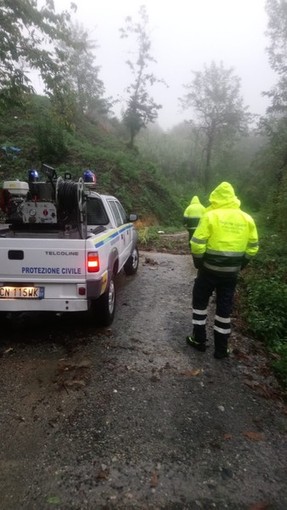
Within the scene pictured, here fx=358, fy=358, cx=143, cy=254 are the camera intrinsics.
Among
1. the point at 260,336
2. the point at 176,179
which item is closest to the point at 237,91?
the point at 176,179

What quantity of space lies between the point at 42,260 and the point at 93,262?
656mm

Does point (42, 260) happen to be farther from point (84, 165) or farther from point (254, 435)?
point (84, 165)

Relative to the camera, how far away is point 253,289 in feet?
23.5

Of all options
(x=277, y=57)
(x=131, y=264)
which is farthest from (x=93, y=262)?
(x=277, y=57)

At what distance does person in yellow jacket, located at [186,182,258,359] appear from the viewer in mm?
4543

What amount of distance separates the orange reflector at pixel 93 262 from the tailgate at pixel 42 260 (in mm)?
68

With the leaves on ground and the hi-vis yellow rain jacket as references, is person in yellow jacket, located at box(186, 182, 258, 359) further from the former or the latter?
the leaves on ground

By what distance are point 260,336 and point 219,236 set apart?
210cm

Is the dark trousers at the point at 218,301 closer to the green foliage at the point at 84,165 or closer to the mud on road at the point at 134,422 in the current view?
the mud on road at the point at 134,422

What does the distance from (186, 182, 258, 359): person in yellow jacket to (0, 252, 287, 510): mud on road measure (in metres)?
0.68

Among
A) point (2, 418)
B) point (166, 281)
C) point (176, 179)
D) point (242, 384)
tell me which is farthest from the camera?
point (176, 179)

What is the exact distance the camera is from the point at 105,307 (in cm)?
538

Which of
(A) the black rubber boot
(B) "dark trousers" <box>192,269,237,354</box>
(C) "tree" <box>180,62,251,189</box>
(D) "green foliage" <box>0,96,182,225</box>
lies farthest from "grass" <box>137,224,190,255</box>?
(C) "tree" <box>180,62,251,189</box>

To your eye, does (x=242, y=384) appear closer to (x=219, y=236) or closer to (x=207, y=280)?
(x=207, y=280)
